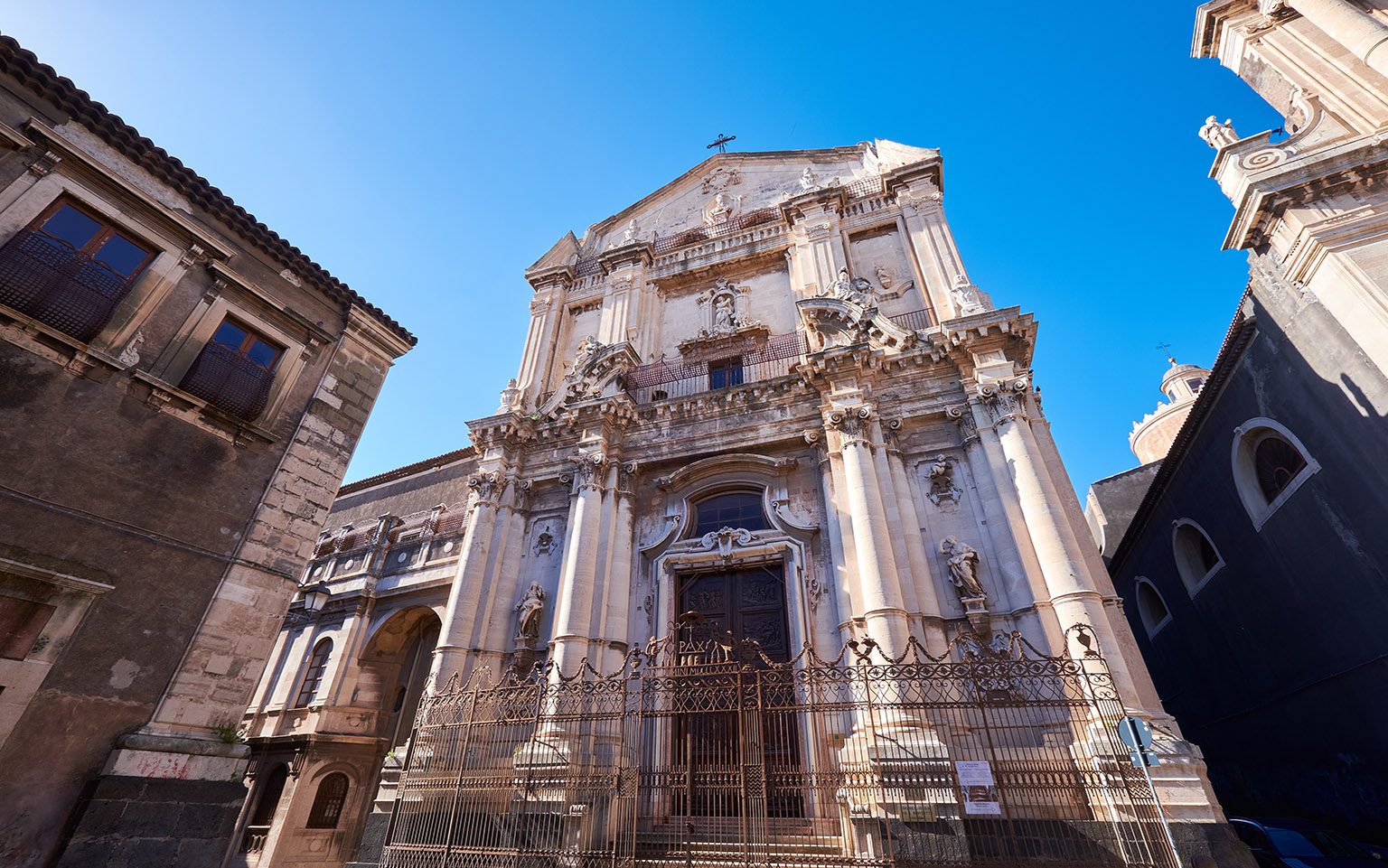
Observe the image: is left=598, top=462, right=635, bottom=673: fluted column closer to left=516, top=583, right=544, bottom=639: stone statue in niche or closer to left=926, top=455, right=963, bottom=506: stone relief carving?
left=516, top=583, right=544, bottom=639: stone statue in niche

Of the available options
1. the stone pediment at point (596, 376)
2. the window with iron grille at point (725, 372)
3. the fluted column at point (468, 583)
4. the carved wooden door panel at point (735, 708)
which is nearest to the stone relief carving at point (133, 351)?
the fluted column at point (468, 583)

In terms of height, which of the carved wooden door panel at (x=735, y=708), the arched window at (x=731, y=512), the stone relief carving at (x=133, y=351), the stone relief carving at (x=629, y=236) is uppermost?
the stone relief carving at (x=629, y=236)

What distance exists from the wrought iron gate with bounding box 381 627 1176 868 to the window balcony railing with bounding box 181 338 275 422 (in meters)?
6.07

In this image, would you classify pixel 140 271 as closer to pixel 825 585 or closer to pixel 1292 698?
pixel 825 585

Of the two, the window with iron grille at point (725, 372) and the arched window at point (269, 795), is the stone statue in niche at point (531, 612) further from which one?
the arched window at point (269, 795)

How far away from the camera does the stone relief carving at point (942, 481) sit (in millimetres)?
12758

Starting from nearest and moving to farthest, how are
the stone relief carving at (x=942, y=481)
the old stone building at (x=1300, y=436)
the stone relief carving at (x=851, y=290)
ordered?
the old stone building at (x=1300, y=436), the stone relief carving at (x=942, y=481), the stone relief carving at (x=851, y=290)

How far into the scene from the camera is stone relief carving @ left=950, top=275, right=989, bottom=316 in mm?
13789

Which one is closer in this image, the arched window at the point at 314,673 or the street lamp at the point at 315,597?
the arched window at the point at 314,673

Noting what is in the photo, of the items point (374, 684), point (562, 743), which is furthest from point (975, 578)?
point (374, 684)

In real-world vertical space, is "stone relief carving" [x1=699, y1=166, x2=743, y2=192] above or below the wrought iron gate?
above

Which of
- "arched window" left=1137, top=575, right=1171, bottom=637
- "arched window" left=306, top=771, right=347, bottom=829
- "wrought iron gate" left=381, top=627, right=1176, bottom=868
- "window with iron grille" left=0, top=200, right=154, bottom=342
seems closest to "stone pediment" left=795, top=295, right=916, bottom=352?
"wrought iron gate" left=381, top=627, right=1176, bottom=868

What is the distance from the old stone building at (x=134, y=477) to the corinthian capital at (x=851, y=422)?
32.8 feet

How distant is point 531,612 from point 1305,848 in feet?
49.6
